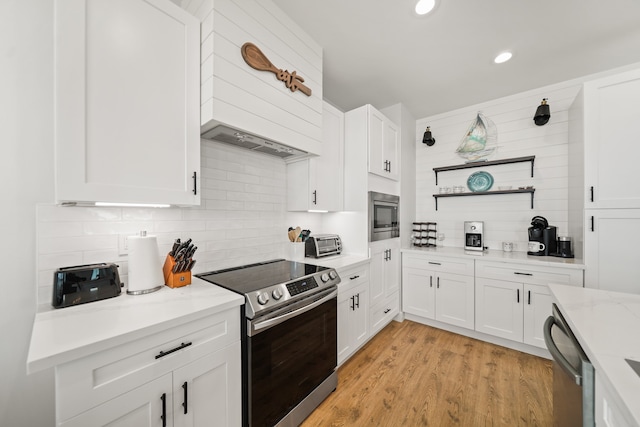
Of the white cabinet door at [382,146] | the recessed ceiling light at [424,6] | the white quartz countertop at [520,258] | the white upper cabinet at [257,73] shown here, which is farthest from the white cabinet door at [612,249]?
the white upper cabinet at [257,73]

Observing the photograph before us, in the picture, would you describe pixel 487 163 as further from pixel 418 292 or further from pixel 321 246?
pixel 321 246

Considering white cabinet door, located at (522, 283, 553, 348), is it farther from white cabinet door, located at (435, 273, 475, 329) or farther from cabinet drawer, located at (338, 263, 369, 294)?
cabinet drawer, located at (338, 263, 369, 294)

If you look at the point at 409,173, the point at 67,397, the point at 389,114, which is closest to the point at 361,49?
the point at 389,114

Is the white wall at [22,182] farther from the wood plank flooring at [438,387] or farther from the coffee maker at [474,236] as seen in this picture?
the coffee maker at [474,236]

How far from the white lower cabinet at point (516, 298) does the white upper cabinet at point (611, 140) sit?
28.3 inches

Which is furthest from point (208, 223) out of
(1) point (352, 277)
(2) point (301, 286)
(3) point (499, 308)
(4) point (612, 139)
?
(4) point (612, 139)

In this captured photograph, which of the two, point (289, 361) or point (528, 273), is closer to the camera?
point (289, 361)

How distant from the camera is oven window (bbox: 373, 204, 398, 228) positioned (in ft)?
8.63

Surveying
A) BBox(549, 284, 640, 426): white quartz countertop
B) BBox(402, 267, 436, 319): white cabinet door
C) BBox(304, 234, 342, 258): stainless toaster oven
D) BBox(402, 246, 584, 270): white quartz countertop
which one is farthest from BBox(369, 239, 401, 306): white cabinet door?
BBox(549, 284, 640, 426): white quartz countertop

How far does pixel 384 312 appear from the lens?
279 cm

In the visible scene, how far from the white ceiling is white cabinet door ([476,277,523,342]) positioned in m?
2.23

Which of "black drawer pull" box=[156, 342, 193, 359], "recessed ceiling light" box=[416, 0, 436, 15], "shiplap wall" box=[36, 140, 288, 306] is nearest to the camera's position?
"black drawer pull" box=[156, 342, 193, 359]

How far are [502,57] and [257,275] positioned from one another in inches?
117

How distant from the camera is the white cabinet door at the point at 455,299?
268 cm
